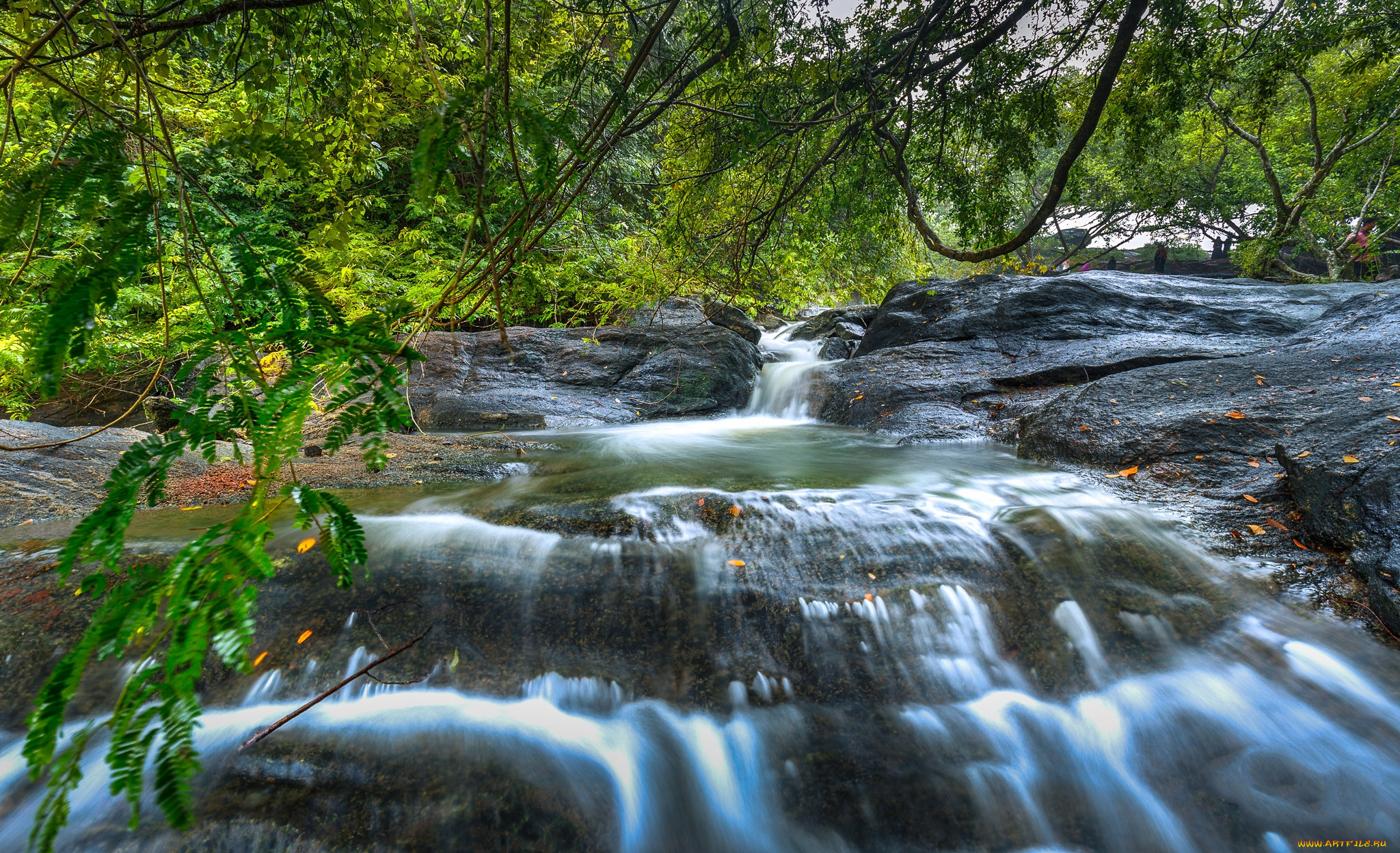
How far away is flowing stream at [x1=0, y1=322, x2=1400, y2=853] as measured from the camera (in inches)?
75.5

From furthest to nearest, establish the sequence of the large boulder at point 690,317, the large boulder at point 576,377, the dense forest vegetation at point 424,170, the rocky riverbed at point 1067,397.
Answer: the large boulder at point 690,317 → the large boulder at point 576,377 → the rocky riverbed at point 1067,397 → the dense forest vegetation at point 424,170

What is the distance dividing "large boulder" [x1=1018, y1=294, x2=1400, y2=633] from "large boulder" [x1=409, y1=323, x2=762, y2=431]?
488 centimetres

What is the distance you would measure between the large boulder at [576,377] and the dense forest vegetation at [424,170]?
5.41 feet

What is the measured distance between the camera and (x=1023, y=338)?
7.88m

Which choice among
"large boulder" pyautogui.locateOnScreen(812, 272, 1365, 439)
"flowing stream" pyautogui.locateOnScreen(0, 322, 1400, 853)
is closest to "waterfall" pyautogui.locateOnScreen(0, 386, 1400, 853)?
"flowing stream" pyautogui.locateOnScreen(0, 322, 1400, 853)

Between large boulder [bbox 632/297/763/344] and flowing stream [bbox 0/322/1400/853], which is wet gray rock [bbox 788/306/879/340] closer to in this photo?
large boulder [bbox 632/297/763/344]

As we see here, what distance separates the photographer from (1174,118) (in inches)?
153

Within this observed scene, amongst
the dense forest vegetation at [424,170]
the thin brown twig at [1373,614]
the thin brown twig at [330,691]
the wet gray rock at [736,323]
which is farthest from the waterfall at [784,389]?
the thin brown twig at [330,691]

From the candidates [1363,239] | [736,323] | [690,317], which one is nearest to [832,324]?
[736,323]

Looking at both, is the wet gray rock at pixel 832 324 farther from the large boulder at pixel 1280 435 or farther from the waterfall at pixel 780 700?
the waterfall at pixel 780 700

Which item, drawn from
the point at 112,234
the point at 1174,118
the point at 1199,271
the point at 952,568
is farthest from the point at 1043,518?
the point at 1199,271

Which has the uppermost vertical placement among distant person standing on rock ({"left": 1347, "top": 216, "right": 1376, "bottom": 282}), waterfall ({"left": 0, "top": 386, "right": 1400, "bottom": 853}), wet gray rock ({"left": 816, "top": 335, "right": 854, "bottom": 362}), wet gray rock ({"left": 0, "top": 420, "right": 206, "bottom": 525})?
distant person standing on rock ({"left": 1347, "top": 216, "right": 1376, "bottom": 282})

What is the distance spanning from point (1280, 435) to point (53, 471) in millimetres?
8590

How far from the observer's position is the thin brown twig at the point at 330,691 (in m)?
1.90
